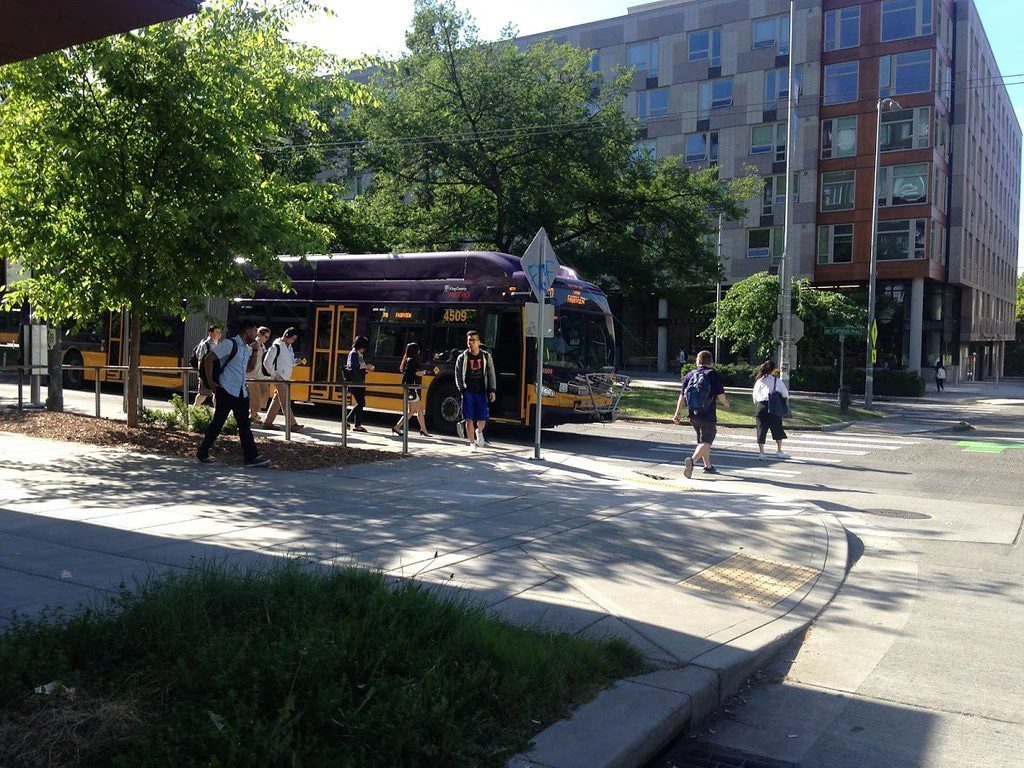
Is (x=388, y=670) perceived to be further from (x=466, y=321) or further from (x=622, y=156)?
(x=622, y=156)

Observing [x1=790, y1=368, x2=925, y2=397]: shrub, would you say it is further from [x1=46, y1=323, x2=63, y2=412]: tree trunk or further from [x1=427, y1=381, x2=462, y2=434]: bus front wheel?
[x1=46, y1=323, x2=63, y2=412]: tree trunk

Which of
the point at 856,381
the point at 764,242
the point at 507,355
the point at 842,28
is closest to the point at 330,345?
the point at 507,355

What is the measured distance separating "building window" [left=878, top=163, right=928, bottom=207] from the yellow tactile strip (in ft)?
149

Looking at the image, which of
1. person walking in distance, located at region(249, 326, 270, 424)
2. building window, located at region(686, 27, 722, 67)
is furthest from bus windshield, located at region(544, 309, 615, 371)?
building window, located at region(686, 27, 722, 67)

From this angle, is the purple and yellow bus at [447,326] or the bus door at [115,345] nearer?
the purple and yellow bus at [447,326]

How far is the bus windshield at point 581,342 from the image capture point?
52.8 ft

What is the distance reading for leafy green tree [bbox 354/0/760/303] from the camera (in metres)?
27.6

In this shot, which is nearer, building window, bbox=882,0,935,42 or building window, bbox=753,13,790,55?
building window, bbox=882,0,935,42

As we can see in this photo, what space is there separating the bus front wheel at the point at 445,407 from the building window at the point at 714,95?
41.2 meters

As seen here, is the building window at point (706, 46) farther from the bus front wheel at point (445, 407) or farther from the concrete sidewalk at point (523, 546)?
the concrete sidewalk at point (523, 546)

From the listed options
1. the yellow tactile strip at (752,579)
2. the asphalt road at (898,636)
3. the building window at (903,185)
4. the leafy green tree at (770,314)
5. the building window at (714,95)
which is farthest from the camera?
the building window at (714,95)

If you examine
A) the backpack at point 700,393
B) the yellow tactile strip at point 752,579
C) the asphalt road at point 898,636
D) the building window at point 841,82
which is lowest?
the asphalt road at point 898,636

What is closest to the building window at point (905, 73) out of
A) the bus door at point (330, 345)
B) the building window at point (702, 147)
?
the building window at point (702, 147)

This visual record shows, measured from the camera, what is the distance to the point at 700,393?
12.9m
